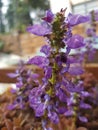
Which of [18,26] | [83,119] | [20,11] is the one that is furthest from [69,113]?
[18,26]

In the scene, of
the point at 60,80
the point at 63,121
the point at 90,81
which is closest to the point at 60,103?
the point at 60,80

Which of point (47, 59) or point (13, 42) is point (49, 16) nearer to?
point (47, 59)

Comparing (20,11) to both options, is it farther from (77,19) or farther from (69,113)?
(77,19)

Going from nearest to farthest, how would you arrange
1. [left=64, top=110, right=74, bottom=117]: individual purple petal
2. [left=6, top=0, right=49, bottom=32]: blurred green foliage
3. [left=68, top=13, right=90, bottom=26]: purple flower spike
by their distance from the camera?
[left=68, top=13, right=90, bottom=26]: purple flower spike < [left=64, top=110, right=74, bottom=117]: individual purple petal < [left=6, top=0, right=49, bottom=32]: blurred green foliage

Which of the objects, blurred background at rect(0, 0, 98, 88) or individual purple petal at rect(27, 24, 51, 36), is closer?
individual purple petal at rect(27, 24, 51, 36)

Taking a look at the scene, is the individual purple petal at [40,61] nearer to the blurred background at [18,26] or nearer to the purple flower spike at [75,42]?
the purple flower spike at [75,42]

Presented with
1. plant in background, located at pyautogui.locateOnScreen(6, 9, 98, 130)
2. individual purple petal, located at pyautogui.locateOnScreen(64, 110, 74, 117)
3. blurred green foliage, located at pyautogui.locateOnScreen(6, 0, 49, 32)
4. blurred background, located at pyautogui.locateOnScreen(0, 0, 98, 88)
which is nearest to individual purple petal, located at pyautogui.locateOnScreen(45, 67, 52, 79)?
plant in background, located at pyautogui.locateOnScreen(6, 9, 98, 130)

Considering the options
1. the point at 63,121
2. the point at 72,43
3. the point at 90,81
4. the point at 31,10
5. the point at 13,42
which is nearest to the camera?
the point at 72,43

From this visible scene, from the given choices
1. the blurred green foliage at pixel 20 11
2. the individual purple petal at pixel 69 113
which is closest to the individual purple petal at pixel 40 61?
the individual purple petal at pixel 69 113

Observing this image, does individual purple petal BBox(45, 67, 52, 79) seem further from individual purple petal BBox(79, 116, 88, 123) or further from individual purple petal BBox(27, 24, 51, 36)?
individual purple petal BBox(79, 116, 88, 123)
